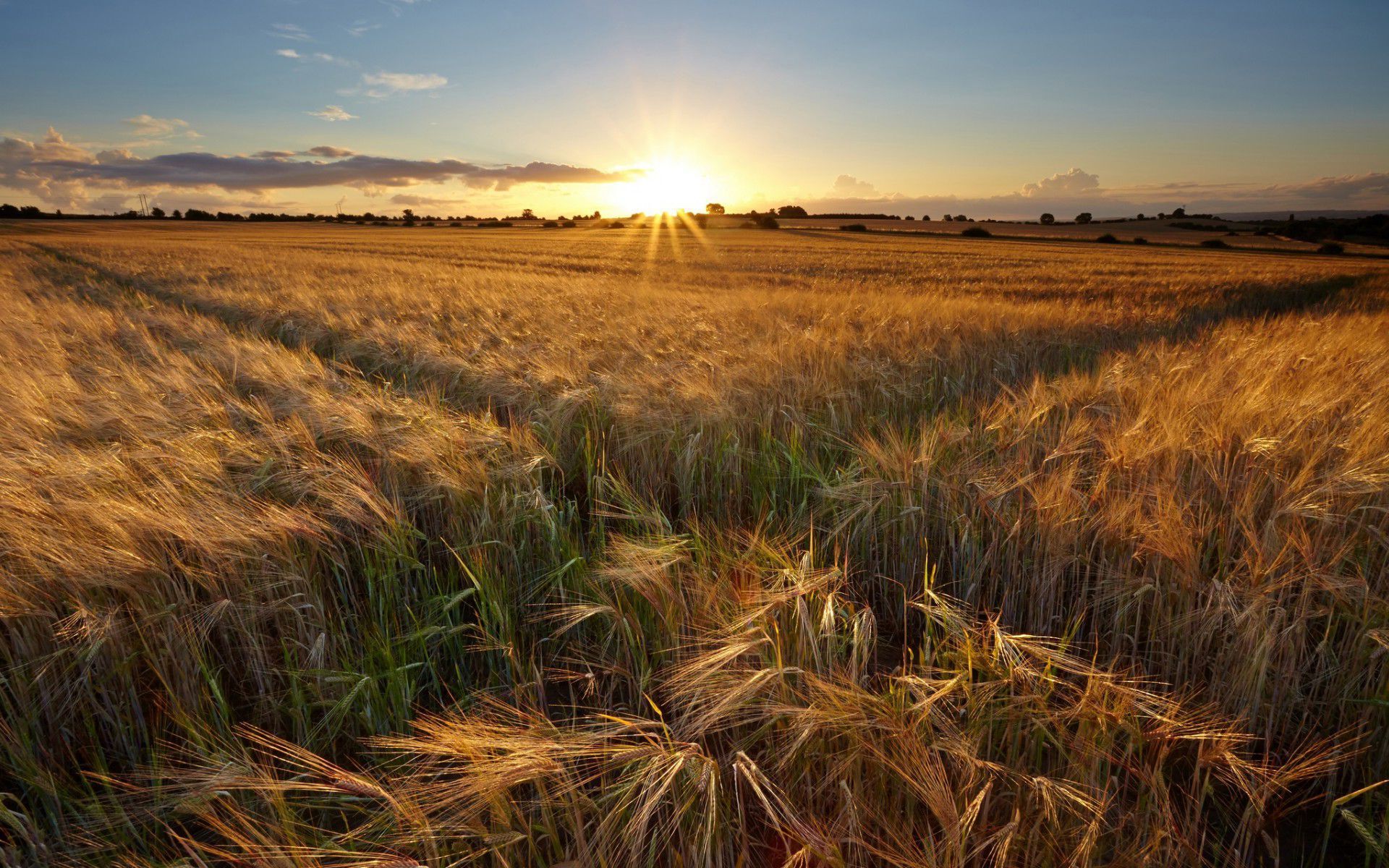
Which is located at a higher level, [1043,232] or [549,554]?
[1043,232]

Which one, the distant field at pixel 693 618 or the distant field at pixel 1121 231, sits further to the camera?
the distant field at pixel 1121 231

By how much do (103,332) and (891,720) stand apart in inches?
349

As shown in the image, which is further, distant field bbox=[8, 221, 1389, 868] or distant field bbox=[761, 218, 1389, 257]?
distant field bbox=[761, 218, 1389, 257]

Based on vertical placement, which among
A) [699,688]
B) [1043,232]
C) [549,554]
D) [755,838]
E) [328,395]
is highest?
[1043,232]

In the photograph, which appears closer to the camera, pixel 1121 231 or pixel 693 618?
pixel 693 618

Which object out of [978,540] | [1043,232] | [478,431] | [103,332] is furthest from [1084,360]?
[1043,232]

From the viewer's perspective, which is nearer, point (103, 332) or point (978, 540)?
point (978, 540)

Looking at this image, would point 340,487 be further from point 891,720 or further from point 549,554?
point 891,720

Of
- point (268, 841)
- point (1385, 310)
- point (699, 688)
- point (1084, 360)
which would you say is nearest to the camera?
point (268, 841)

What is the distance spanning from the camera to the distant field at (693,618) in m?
1.26

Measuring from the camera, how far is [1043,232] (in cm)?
6431

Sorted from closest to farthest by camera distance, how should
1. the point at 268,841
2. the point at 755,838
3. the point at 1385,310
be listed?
the point at 268,841 < the point at 755,838 < the point at 1385,310

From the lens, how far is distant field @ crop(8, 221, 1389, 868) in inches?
49.5

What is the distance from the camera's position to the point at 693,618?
5.99 feet
